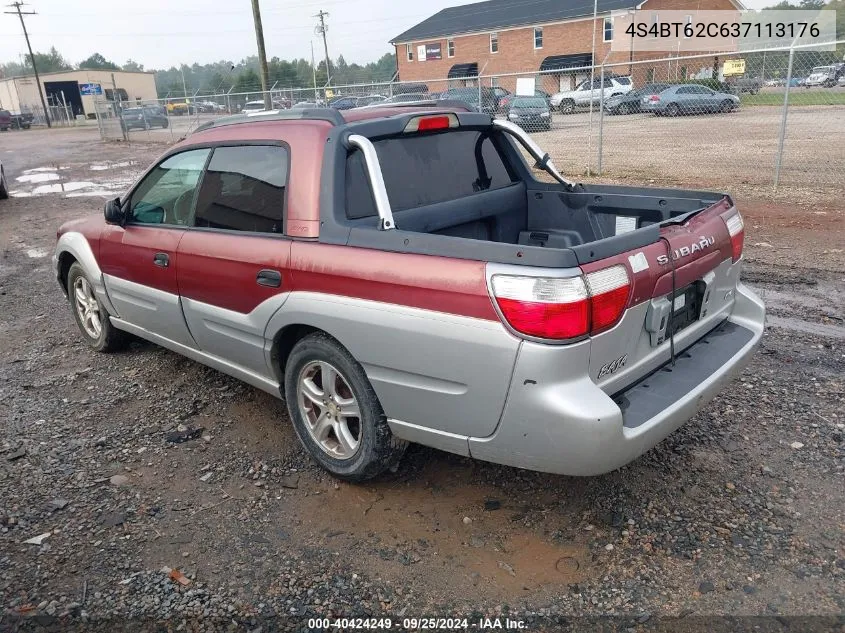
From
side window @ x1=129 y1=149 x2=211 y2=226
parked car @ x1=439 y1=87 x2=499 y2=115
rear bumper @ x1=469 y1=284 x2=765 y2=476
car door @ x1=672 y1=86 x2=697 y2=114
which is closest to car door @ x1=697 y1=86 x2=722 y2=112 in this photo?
car door @ x1=672 y1=86 x2=697 y2=114

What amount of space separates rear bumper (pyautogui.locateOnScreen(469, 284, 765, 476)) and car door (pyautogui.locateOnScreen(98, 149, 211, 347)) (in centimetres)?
241

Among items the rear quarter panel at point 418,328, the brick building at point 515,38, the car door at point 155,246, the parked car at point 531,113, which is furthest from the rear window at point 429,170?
the brick building at point 515,38

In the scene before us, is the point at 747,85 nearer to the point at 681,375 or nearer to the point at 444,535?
the point at 681,375

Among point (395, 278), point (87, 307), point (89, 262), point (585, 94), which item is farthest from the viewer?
point (585, 94)

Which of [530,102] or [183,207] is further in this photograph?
[530,102]

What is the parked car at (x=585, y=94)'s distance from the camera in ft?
81.3

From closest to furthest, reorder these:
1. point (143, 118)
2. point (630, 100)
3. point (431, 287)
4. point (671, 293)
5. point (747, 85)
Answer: point (431, 287), point (671, 293), point (747, 85), point (630, 100), point (143, 118)

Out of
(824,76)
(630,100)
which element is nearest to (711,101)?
(824,76)

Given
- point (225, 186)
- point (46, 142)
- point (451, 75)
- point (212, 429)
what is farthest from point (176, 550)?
point (451, 75)

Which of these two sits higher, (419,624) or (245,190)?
(245,190)

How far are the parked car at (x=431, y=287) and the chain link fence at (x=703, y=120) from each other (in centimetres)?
659

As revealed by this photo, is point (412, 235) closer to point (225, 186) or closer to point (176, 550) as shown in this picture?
point (225, 186)

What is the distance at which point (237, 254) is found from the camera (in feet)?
12.0

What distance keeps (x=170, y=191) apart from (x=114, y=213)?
1.61ft
